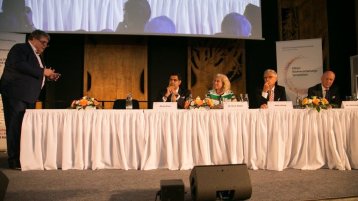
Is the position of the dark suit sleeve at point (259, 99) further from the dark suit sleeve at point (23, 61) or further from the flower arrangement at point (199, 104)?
the dark suit sleeve at point (23, 61)

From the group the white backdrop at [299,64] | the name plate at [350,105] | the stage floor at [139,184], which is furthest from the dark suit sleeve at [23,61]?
the white backdrop at [299,64]

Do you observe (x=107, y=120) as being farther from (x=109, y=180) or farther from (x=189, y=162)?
(x=189, y=162)

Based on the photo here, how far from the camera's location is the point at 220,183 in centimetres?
178

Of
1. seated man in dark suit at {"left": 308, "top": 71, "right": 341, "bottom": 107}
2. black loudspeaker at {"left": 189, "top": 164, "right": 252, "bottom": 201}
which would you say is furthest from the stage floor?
seated man in dark suit at {"left": 308, "top": 71, "right": 341, "bottom": 107}

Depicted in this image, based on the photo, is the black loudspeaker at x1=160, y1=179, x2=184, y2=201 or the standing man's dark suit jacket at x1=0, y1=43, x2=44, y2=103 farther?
the standing man's dark suit jacket at x1=0, y1=43, x2=44, y2=103

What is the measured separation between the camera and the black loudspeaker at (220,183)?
1.75 meters

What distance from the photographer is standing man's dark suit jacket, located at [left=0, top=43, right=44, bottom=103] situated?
9.99 ft

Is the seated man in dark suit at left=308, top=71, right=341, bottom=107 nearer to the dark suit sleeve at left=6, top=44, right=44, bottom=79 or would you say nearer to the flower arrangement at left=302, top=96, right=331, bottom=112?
the flower arrangement at left=302, top=96, right=331, bottom=112

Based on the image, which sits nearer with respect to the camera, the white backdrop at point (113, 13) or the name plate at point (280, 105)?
the name plate at point (280, 105)

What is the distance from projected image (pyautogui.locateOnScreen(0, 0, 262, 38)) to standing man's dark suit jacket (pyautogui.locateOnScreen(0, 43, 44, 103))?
6.87ft

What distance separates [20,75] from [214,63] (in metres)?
3.89

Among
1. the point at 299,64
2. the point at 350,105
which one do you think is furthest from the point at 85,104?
the point at 299,64

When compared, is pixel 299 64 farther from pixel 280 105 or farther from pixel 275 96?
pixel 280 105

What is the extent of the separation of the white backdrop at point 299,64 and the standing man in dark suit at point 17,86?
439 cm
